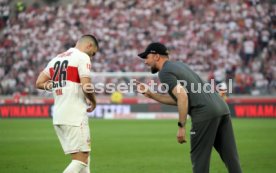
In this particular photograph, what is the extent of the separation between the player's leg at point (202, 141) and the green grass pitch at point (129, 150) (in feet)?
12.7

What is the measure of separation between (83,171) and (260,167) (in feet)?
17.4

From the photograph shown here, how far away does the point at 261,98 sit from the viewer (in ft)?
104

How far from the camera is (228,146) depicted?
28.9ft

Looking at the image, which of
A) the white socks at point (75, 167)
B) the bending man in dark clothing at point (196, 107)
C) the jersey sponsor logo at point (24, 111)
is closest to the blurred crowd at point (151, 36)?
the jersey sponsor logo at point (24, 111)

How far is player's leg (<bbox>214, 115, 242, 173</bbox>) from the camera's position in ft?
28.9

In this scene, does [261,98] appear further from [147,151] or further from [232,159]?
[232,159]

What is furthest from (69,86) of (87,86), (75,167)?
(75,167)

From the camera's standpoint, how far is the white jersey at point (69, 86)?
28.8 feet

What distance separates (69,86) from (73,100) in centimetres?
21

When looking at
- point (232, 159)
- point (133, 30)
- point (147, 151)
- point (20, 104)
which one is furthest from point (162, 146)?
point (133, 30)

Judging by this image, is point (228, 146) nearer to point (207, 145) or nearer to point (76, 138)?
point (207, 145)

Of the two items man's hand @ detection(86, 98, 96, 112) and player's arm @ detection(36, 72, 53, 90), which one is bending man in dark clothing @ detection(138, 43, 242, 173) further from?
player's arm @ detection(36, 72, 53, 90)

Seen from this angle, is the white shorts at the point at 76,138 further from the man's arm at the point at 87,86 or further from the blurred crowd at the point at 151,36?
the blurred crowd at the point at 151,36

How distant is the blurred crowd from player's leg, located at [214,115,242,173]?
23854 mm
